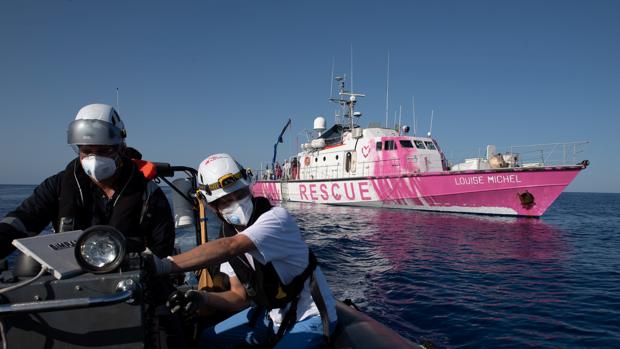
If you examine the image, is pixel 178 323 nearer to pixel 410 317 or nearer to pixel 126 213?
pixel 126 213

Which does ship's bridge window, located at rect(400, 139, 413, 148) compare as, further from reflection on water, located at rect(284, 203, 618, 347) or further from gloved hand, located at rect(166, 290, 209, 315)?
gloved hand, located at rect(166, 290, 209, 315)

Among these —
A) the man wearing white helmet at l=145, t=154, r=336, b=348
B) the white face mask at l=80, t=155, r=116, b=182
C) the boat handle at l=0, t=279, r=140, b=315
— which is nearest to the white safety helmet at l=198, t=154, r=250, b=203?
the man wearing white helmet at l=145, t=154, r=336, b=348

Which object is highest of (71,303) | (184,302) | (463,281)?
(71,303)

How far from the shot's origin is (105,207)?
2.62 m

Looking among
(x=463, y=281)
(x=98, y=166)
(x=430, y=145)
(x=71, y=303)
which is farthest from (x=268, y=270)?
(x=430, y=145)

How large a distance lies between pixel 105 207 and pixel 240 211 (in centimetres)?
102

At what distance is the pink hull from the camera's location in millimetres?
17359

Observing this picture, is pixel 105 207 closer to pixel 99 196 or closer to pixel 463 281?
pixel 99 196

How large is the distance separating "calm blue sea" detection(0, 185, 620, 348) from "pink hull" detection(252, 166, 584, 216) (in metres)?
3.72

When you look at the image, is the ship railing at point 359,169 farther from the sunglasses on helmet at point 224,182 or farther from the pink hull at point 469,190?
the sunglasses on helmet at point 224,182

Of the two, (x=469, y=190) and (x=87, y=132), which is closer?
(x=87, y=132)

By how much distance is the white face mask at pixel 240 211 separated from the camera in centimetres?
242

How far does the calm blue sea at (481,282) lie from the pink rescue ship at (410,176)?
397 centimetres

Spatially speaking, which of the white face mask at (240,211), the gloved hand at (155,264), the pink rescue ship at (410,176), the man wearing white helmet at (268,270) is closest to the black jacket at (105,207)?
the man wearing white helmet at (268,270)
